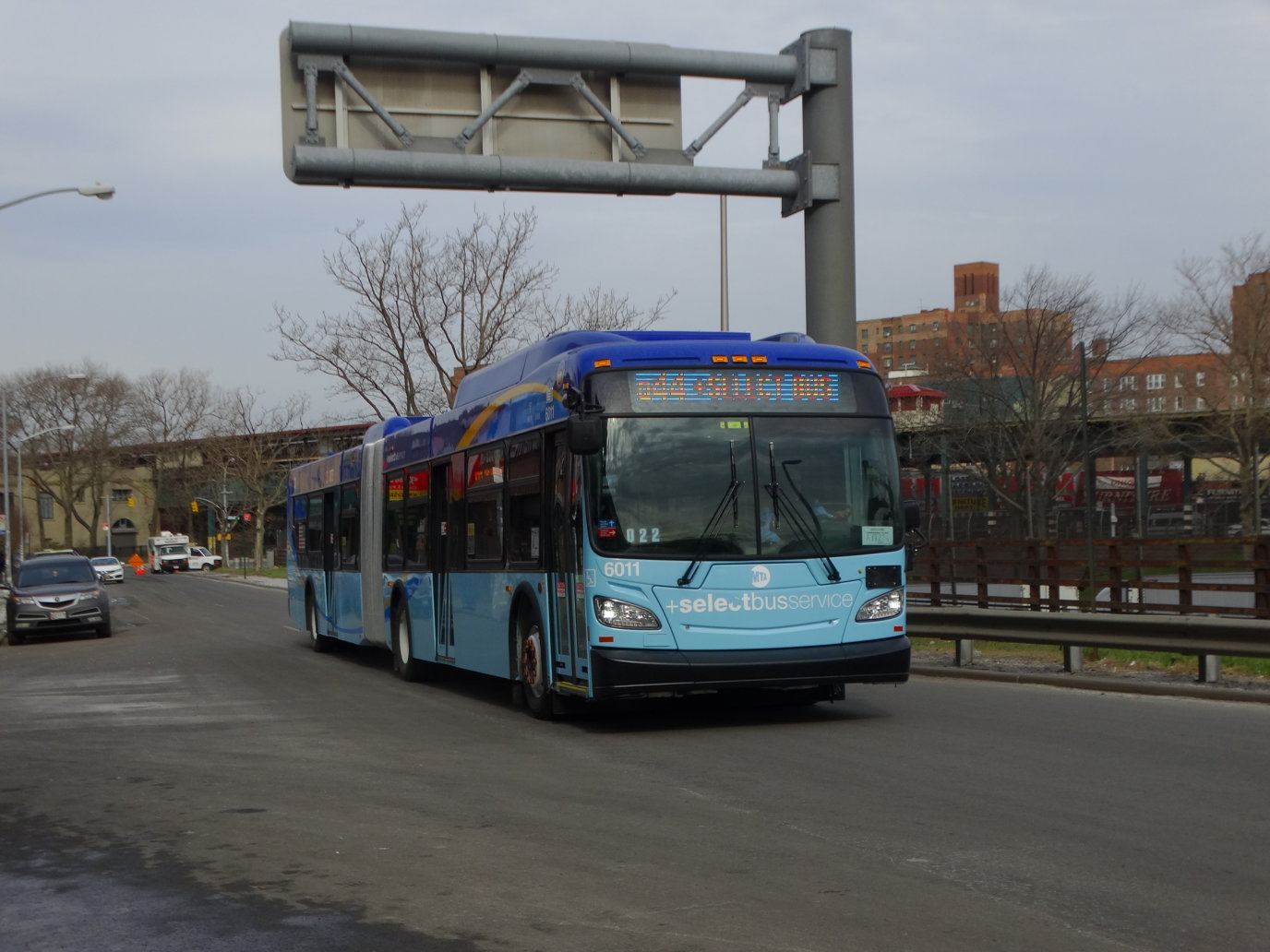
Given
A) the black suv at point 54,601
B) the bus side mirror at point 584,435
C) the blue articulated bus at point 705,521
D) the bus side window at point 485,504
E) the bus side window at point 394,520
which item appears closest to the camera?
the bus side mirror at point 584,435

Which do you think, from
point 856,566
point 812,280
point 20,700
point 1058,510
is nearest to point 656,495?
point 856,566

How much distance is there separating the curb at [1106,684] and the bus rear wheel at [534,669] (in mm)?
5050

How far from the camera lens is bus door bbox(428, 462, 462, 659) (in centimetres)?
1578

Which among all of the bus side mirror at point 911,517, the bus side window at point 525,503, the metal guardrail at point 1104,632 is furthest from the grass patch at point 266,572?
the bus side mirror at point 911,517

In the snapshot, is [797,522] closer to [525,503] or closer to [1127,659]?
[525,503]

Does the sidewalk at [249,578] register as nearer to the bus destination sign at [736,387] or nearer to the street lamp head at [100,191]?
the street lamp head at [100,191]

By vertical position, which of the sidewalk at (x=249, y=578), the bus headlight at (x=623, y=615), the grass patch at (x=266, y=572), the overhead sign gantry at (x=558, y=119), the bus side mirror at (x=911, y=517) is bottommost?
the sidewalk at (x=249, y=578)

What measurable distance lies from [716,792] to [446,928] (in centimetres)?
332

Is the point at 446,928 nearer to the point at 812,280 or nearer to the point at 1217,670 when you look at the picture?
the point at 1217,670

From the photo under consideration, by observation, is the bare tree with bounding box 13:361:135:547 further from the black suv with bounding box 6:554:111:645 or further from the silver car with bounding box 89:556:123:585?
the black suv with bounding box 6:554:111:645

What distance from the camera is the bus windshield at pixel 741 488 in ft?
37.2

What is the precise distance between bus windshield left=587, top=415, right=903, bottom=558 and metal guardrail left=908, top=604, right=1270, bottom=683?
356cm

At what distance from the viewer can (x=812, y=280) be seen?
17922mm

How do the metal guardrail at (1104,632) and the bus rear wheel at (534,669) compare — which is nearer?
the bus rear wheel at (534,669)
